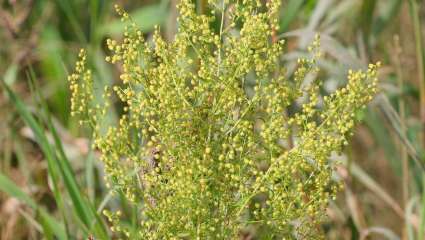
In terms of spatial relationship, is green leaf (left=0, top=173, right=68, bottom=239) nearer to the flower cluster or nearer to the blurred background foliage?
the blurred background foliage

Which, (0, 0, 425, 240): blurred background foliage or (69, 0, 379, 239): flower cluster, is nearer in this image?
(69, 0, 379, 239): flower cluster

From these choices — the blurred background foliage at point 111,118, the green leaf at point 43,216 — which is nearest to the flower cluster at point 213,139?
the blurred background foliage at point 111,118

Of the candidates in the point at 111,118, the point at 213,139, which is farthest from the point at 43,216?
the point at 111,118

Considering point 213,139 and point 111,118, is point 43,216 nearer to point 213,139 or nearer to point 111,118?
point 213,139

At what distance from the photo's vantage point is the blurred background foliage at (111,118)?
6.41 ft

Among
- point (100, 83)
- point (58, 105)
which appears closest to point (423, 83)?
point (100, 83)

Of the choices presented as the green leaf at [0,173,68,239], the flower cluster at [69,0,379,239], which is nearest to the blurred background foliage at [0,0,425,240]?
the green leaf at [0,173,68,239]

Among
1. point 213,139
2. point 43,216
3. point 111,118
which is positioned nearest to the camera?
point 213,139

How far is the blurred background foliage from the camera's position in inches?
76.9

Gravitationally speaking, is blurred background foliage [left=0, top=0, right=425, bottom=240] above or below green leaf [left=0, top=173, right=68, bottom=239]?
above

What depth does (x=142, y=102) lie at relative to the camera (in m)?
1.43

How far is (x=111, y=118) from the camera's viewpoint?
275cm

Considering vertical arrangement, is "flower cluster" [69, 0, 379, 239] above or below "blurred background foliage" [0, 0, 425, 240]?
below

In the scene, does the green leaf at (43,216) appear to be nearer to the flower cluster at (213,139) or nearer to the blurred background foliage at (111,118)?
the blurred background foliage at (111,118)
